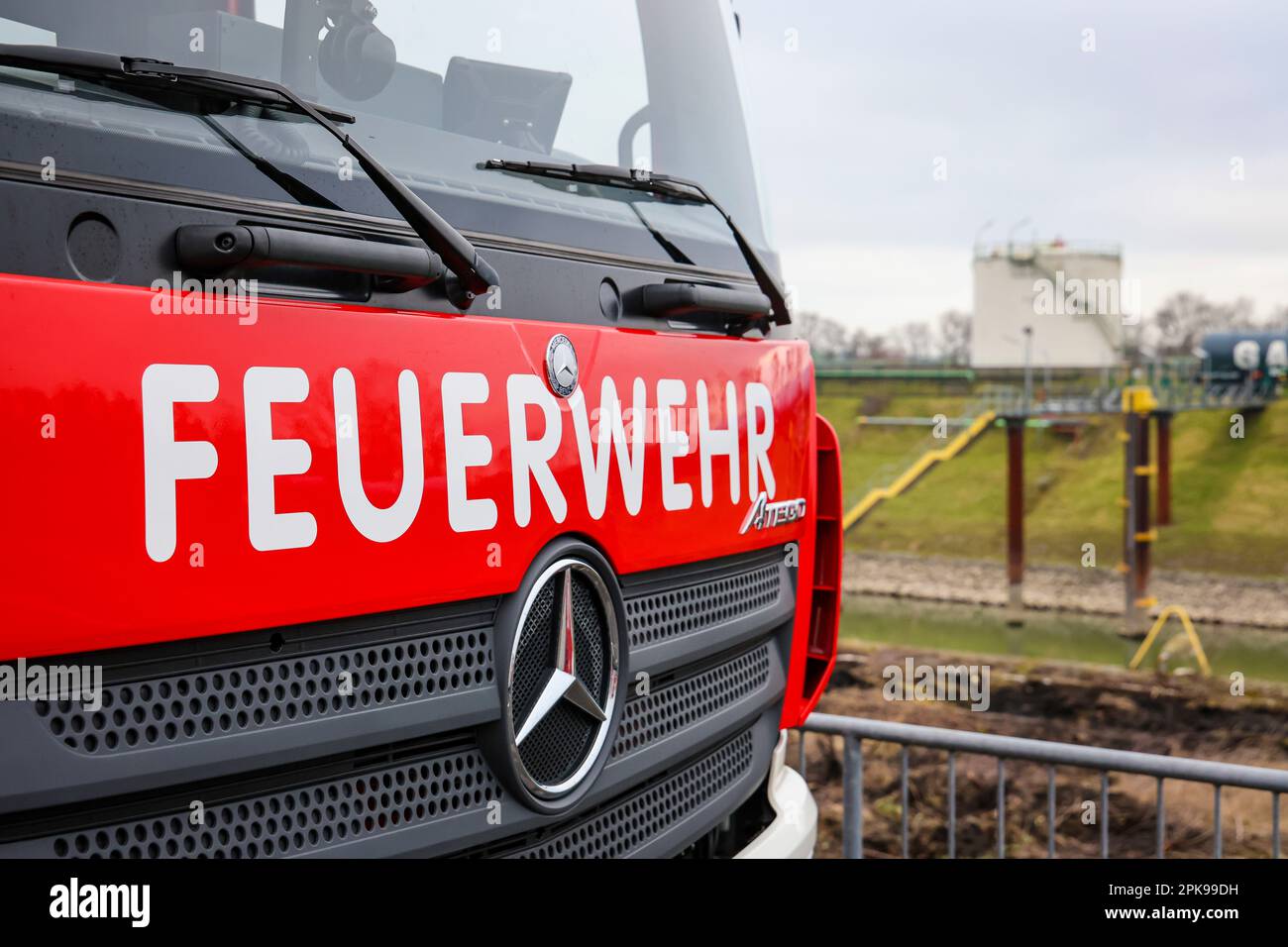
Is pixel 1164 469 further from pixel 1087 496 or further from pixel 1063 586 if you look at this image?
pixel 1063 586

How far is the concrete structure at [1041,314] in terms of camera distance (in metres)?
47.4

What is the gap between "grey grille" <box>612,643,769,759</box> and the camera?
8.68ft

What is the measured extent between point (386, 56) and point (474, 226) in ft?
1.33

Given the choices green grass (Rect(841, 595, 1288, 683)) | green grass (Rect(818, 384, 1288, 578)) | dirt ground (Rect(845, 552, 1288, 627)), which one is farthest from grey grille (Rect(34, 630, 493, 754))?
green grass (Rect(818, 384, 1288, 578))

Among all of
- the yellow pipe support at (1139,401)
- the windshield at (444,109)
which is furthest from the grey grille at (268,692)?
the yellow pipe support at (1139,401)

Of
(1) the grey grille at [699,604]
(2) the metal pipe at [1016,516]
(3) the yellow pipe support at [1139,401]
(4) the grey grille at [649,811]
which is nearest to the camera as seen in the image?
(4) the grey grille at [649,811]

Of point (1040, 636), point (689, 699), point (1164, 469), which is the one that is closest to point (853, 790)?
point (689, 699)

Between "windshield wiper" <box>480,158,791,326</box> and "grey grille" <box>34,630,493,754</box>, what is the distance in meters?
0.95

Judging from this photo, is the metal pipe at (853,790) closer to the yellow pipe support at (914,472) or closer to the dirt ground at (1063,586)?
the dirt ground at (1063,586)

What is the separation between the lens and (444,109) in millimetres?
2508

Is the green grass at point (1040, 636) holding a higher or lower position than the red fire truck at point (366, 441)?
lower

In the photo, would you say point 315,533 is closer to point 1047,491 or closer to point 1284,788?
point 1284,788

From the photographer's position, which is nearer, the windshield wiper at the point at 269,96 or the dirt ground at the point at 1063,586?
the windshield wiper at the point at 269,96
